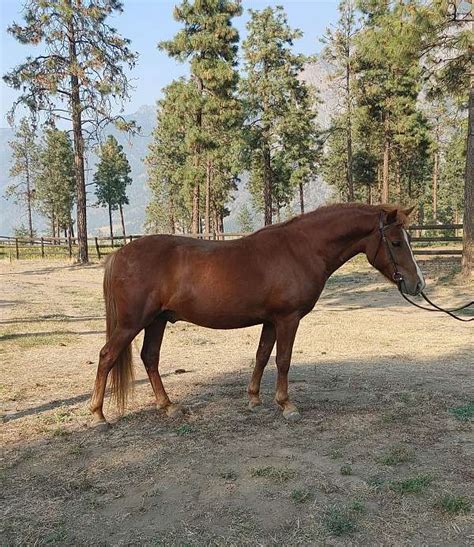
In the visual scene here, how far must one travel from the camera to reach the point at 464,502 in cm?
309

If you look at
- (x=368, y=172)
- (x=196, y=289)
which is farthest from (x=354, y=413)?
(x=368, y=172)

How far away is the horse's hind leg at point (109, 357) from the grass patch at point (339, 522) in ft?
8.16

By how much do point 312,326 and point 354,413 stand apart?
17.0 feet

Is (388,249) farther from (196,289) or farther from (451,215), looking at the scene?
(451,215)

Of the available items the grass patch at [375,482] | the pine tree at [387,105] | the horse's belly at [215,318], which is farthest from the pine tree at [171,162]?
the grass patch at [375,482]

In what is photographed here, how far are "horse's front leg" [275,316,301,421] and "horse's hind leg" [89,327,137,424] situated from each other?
4.75ft

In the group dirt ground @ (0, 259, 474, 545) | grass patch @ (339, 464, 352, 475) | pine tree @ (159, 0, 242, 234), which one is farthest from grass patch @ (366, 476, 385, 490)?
pine tree @ (159, 0, 242, 234)

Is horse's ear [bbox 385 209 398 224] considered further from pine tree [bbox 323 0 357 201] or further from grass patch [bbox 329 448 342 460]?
pine tree [bbox 323 0 357 201]

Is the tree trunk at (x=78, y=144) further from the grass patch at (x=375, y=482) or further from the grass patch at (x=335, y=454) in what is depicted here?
the grass patch at (x=375, y=482)

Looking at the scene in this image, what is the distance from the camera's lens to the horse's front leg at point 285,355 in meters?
4.71

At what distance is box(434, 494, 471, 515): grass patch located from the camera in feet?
9.92

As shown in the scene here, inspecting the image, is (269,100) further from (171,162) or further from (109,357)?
(109,357)

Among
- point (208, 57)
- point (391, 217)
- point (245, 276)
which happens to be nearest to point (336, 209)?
point (391, 217)

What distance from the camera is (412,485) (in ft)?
10.9
